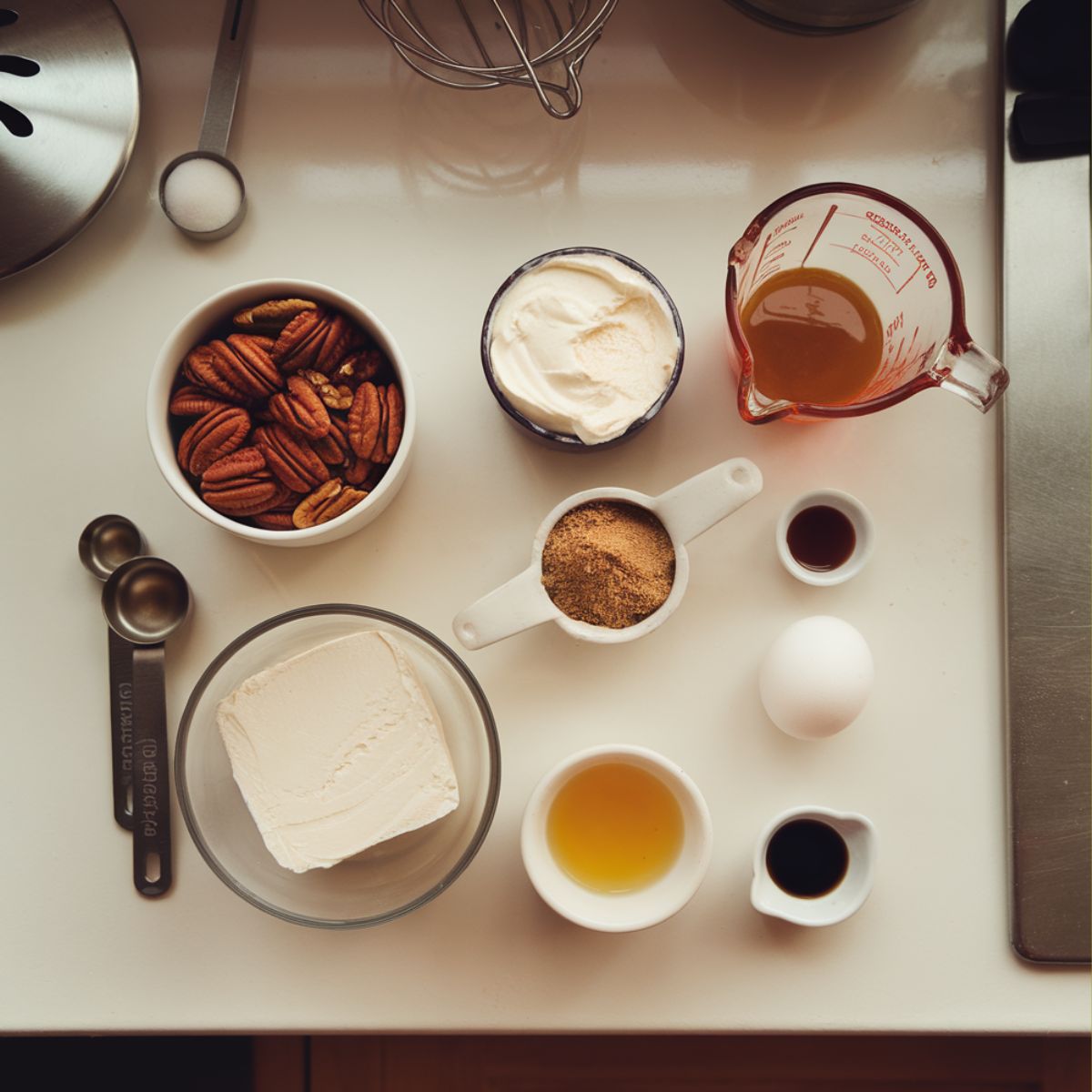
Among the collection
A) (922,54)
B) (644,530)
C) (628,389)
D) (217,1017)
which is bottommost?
(217,1017)

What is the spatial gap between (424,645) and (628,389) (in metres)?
0.32

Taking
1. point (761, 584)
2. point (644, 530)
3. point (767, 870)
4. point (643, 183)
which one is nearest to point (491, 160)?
point (643, 183)

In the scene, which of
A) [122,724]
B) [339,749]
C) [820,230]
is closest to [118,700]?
[122,724]

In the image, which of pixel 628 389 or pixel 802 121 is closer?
pixel 628 389

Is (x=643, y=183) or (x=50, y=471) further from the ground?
(x=643, y=183)

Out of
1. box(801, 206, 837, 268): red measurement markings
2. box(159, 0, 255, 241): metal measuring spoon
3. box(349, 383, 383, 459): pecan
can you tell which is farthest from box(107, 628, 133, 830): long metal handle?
box(801, 206, 837, 268): red measurement markings

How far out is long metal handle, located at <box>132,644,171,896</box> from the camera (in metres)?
0.90

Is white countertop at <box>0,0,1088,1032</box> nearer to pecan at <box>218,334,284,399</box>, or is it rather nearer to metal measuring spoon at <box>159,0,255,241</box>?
metal measuring spoon at <box>159,0,255,241</box>

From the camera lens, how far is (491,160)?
3.15 feet

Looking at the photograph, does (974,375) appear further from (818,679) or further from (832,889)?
(832,889)

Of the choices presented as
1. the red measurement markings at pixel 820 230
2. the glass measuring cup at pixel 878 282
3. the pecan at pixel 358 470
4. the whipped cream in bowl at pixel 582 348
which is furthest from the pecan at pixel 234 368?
the red measurement markings at pixel 820 230

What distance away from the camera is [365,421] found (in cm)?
83

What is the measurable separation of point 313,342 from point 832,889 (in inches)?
29.5

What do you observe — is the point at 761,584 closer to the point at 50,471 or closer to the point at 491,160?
the point at 491,160
